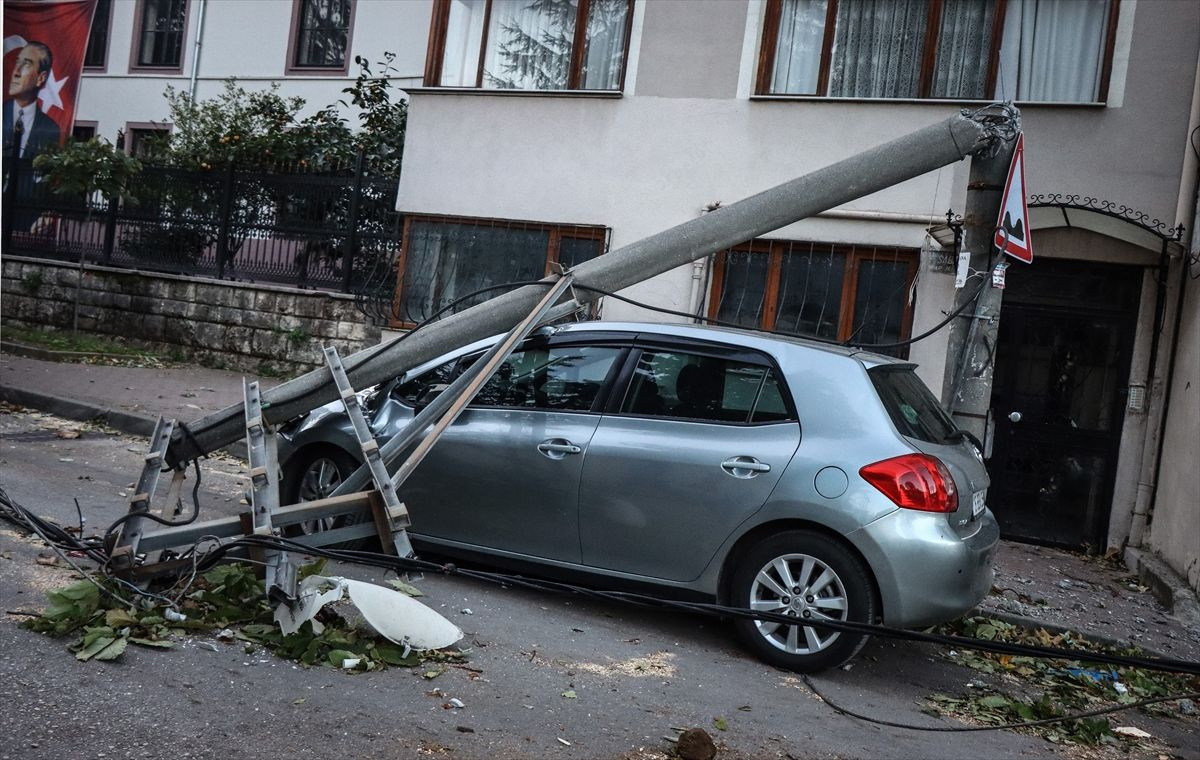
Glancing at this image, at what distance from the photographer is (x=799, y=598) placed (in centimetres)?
549

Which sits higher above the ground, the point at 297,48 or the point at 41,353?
the point at 297,48

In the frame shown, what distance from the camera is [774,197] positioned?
6320 mm

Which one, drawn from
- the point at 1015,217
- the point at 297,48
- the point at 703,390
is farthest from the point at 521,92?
the point at 297,48

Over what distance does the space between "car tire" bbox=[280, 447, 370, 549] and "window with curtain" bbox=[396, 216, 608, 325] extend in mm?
5930

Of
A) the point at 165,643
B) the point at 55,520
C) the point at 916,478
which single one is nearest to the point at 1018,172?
the point at 916,478

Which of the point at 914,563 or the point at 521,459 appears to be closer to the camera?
the point at 914,563

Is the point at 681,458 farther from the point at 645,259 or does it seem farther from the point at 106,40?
the point at 106,40

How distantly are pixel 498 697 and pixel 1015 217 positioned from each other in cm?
416

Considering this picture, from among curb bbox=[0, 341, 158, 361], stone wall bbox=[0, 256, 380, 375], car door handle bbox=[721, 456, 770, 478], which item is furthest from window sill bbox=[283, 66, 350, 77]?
car door handle bbox=[721, 456, 770, 478]

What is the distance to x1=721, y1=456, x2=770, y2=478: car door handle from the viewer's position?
5.61 meters

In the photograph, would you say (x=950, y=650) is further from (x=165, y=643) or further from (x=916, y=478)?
(x=165, y=643)

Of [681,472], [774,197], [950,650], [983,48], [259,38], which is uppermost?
[259,38]

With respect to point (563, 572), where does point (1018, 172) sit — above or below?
above

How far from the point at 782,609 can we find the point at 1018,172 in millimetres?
2971
